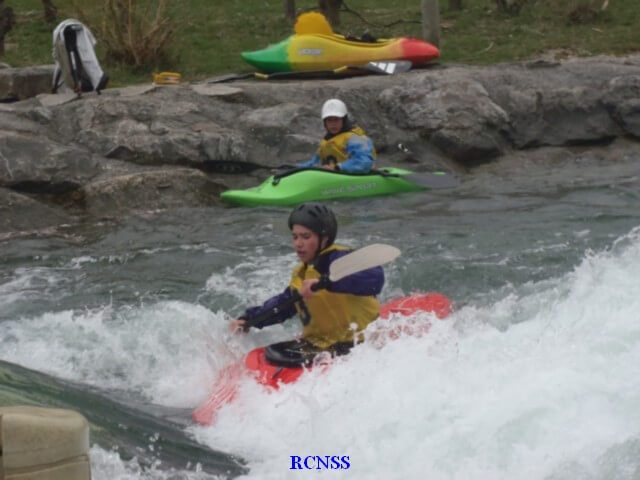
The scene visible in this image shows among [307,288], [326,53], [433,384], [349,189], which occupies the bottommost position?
[349,189]

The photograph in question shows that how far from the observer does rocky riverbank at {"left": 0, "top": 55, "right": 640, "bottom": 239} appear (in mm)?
10648

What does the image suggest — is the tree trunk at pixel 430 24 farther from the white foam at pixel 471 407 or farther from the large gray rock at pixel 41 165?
the white foam at pixel 471 407

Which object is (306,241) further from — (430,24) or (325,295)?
(430,24)

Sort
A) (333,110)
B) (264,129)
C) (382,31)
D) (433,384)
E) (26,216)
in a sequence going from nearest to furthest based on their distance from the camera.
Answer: (433,384)
(26,216)
(333,110)
(264,129)
(382,31)

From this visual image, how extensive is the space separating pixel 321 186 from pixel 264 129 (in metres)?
1.70

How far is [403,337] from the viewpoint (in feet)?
18.2

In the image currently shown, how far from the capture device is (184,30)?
55.6 ft

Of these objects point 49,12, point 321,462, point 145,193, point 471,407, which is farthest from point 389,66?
point 321,462

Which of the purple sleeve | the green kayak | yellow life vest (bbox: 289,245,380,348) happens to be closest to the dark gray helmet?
yellow life vest (bbox: 289,245,380,348)

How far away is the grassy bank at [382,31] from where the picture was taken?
1491 centimetres

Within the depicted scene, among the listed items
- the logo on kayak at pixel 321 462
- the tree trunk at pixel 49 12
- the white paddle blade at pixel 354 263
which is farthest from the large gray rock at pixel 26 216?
the tree trunk at pixel 49 12

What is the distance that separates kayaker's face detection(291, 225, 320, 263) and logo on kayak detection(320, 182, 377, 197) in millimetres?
4758

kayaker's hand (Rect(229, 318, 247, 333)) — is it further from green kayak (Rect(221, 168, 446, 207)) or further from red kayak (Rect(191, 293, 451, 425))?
green kayak (Rect(221, 168, 446, 207))

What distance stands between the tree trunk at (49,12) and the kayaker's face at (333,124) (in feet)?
27.8
